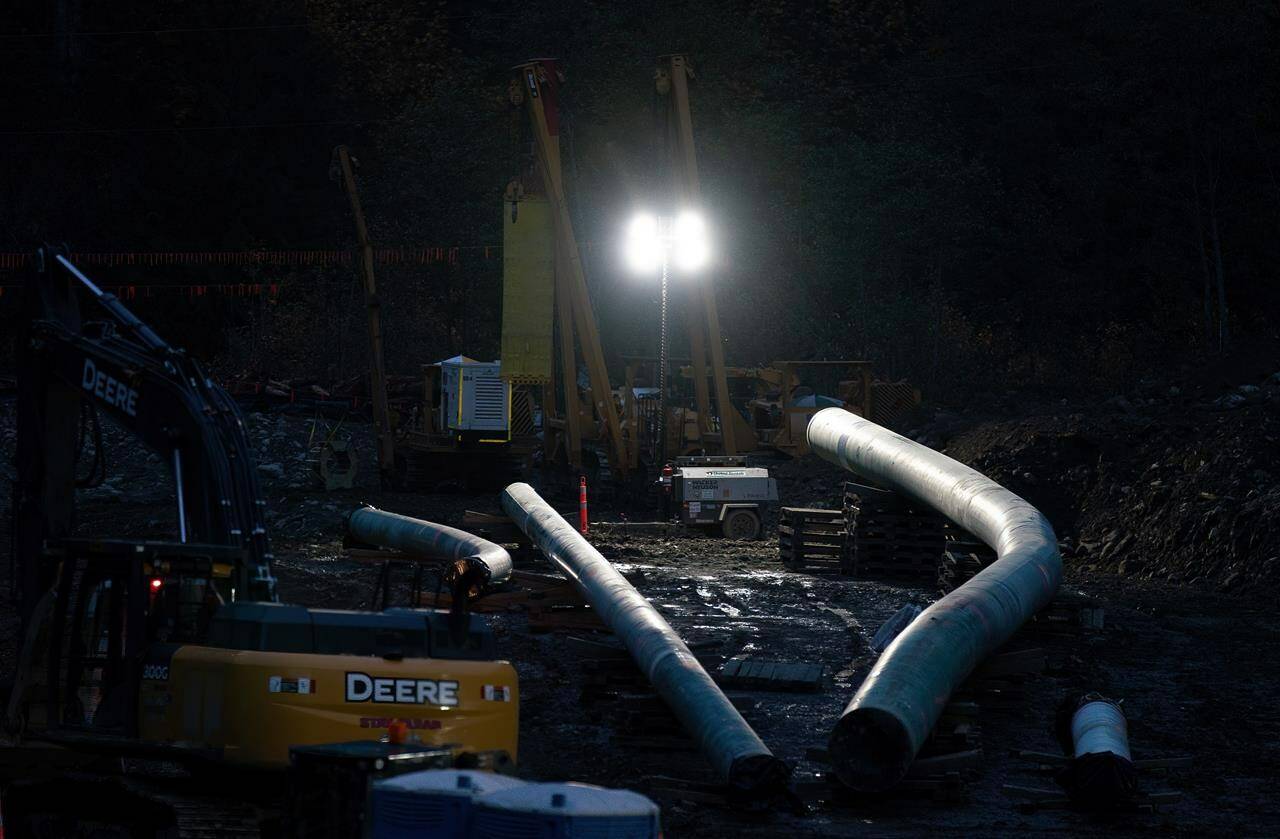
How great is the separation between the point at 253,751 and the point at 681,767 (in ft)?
12.7

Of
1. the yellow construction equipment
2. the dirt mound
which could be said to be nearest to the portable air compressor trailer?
the dirt mound

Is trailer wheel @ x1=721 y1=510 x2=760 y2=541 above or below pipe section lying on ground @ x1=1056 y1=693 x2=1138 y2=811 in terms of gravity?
above

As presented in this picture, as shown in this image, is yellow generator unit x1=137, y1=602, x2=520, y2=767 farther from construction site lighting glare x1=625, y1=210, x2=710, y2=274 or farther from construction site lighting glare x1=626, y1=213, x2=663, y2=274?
construction site lighting glare x1=626, y1=213, x2=663, y2=274

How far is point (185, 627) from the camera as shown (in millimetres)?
10820

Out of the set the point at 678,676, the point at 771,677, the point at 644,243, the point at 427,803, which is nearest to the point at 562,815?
the point at 427,803

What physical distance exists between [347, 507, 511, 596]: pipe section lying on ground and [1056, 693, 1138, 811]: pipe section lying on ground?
6947 millimetres

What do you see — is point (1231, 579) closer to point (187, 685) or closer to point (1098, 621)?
point (1098, 621)

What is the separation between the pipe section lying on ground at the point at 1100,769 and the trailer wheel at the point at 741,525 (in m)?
15.8

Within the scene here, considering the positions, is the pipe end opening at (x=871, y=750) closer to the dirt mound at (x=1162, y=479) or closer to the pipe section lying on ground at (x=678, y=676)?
the pipe section lying on ground at (x=678, y=676)

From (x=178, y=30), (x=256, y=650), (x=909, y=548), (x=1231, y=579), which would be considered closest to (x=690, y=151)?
(x=909, y=548)

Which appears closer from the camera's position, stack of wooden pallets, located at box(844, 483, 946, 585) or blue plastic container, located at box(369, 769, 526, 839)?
blue plastic container, located at box(369, 769, 526, 839)

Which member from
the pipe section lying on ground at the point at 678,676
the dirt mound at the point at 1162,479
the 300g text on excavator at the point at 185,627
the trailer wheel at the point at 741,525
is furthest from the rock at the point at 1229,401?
the 300g text on excavator at the point at 185,627

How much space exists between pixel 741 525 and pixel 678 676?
15.5 metres

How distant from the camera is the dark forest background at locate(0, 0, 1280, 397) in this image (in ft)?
151
